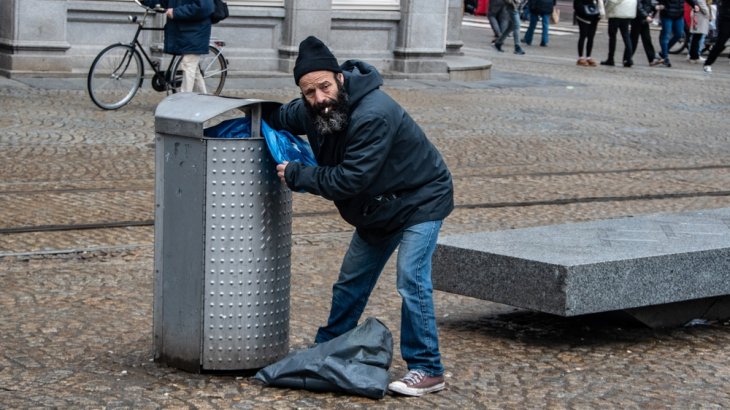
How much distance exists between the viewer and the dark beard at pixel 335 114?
362 centimetres

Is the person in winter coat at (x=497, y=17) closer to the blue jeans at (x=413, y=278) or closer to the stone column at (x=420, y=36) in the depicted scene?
the stone column at (x=420, y=36)

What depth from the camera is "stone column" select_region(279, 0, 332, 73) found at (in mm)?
14641

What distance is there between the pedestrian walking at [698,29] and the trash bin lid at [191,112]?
59.6ft

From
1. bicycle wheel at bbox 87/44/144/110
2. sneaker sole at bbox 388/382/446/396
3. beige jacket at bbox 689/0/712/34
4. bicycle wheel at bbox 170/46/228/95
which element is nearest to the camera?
sneaker sole at bbox 388/382/446/396

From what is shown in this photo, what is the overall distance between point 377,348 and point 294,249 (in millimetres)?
2335

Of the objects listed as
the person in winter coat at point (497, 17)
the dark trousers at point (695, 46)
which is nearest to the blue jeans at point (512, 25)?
the person in winter coat at point (497, 17)

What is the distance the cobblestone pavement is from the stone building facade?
0.80 metres

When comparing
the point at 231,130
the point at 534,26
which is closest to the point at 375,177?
the point at 231,130

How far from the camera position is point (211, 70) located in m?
12.3

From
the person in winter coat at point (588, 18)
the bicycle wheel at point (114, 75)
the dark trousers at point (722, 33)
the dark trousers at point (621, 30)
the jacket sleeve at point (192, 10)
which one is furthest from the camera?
the person in winter coat at point (588, 18)

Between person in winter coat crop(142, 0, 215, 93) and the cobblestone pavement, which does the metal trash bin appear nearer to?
the cobblestone pavement

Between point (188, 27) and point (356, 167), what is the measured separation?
7522 millimetres

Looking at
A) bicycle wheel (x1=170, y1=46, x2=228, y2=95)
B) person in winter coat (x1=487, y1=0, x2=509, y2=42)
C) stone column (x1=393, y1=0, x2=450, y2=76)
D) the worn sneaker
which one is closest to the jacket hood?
the worn sneaker

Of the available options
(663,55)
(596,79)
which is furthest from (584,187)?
(663,55)
